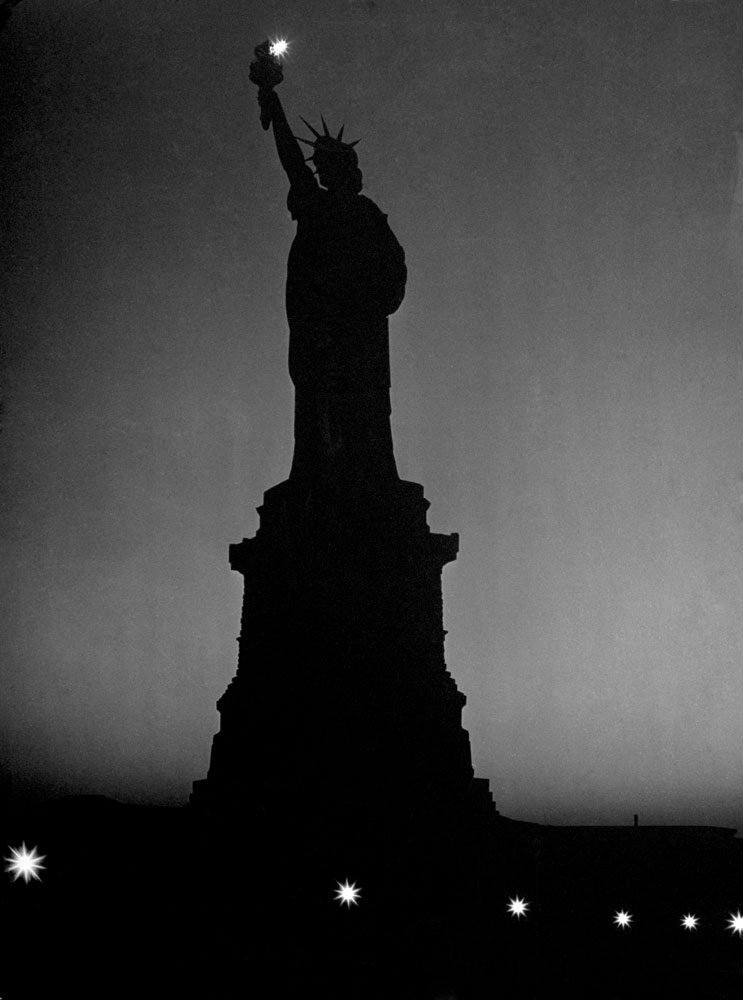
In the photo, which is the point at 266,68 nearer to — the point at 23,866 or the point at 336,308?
the point at 336,308

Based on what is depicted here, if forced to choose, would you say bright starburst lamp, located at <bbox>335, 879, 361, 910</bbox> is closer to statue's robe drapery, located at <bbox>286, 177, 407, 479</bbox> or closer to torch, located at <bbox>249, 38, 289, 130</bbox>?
statue's robe drapery, located at <bbox>286, 177, 407, 479</bbox>

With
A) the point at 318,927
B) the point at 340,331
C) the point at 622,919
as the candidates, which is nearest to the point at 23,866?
the point at 318,927

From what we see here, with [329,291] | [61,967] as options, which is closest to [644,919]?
Result: [61,967]

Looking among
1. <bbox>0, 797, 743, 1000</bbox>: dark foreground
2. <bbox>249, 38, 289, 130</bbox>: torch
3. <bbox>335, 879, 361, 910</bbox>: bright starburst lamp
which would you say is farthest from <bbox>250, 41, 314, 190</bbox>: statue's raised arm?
<bbox>335, 879, 361, 910</bbox>: bright starburst lamp

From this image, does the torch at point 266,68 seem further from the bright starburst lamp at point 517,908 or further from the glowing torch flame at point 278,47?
the bright starburst lamp at point 517,908

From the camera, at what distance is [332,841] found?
10.2 m

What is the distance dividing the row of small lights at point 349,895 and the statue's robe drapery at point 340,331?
532 cm

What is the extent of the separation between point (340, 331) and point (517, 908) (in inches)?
309

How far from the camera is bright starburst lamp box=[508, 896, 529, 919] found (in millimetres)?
10125

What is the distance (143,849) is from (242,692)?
2278mm

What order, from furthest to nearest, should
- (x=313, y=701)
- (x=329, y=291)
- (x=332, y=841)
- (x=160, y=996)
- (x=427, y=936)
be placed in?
1. (x=329, y=291)
2. (x=313, y=701)
3. (x=332, y=841)
4. (x=427, y=936)
5. (x=160, y=996)

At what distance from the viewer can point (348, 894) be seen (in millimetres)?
9648

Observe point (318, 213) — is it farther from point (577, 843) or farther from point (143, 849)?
point (577, 843)

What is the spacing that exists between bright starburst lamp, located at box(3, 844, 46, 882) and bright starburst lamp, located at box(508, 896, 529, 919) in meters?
5.27
